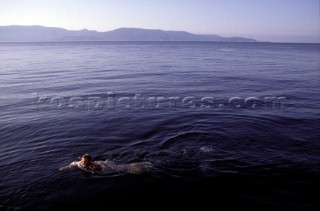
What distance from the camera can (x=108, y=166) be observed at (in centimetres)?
1330

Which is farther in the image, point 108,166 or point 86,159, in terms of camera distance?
point 108,166

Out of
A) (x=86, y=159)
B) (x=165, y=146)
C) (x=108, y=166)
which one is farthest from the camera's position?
(x=165, y=146)

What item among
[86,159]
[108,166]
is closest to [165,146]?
[108,166]

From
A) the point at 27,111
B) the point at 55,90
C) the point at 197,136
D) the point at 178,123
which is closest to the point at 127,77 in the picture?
the point at 55,90

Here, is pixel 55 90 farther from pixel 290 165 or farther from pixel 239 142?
pixel 290 165

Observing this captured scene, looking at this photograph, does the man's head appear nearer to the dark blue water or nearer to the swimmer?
the swimmer

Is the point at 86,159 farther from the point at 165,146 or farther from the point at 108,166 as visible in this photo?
the point at 165,146

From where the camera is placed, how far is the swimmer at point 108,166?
12841 mm

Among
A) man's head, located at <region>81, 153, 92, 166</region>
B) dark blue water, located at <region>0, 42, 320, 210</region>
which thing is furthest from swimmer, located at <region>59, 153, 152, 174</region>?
dark blue water, located at <region>0, 42, 320, 210</region>

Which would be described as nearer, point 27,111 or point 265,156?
point 265,156

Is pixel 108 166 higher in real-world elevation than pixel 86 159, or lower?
lower

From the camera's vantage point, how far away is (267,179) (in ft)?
39.5

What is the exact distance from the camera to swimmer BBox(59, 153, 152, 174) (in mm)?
12841

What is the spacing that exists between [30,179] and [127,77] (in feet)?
97.4
